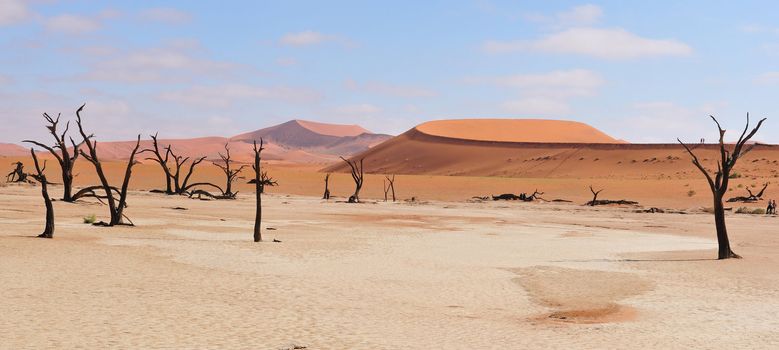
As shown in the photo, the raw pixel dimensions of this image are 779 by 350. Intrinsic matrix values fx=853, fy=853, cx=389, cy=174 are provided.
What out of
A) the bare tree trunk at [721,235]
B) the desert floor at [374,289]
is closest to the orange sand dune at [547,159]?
the bare tree trunk at [721,235]

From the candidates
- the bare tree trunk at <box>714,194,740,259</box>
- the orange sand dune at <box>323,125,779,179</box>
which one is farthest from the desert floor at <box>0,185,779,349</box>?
the orange sand dune at <box>323,125,779,179</box>

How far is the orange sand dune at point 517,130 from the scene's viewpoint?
147 metres

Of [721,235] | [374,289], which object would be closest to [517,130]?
[721,235]

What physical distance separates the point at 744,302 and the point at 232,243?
12.4 meters

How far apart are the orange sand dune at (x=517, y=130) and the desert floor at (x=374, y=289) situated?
118 m

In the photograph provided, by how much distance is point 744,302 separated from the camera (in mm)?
13414

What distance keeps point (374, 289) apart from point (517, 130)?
145 meters

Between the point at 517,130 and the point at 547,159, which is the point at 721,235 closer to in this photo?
the point at 547,159

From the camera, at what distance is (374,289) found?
14211 millimetres

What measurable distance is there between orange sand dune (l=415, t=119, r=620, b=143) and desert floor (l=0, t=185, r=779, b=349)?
118 metres

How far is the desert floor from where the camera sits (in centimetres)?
1014

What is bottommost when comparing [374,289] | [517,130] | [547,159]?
[374,289]

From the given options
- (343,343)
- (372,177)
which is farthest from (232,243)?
(372,177)

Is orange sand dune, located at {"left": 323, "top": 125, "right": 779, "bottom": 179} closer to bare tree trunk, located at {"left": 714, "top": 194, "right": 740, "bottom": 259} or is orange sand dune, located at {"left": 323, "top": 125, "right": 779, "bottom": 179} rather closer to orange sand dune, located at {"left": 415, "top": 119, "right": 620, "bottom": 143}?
orange sand dune, located at {"left": 415, "top": 119, "right": 620, "bottom": 143}
